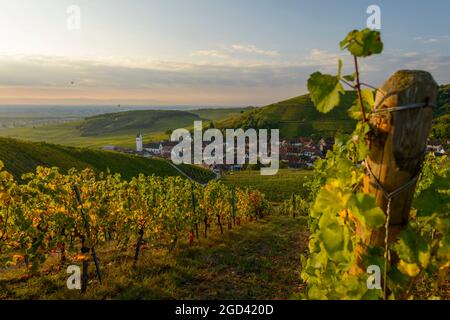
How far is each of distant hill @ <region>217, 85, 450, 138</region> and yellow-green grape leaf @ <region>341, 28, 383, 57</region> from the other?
14638 centimetres

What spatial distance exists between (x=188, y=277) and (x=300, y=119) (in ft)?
535

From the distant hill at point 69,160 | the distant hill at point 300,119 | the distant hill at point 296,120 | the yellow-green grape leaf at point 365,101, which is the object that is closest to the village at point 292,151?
the distant hill at point 300,119

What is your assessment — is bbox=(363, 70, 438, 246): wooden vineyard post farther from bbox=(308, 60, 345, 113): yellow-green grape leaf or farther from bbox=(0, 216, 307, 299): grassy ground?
bbox=(0, 216, 307, 299): grassy ground

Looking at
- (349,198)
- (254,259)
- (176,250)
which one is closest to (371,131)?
(349,198)

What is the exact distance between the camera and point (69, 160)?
58.0 meters

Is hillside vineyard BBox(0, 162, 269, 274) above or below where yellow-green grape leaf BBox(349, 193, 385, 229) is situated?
below

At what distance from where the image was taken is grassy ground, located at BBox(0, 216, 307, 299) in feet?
33.6

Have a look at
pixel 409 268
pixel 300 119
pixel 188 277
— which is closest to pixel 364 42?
pixel 409 268

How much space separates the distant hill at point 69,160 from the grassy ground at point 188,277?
3463cm

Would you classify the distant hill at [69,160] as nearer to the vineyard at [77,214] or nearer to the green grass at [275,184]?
the green grass at [275,184]

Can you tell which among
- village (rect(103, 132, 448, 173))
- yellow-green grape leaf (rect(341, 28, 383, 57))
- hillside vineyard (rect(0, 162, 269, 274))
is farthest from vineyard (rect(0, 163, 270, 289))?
village (rect(103, 132, 448, 173))

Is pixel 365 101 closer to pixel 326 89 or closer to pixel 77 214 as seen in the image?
pixel 326 89
